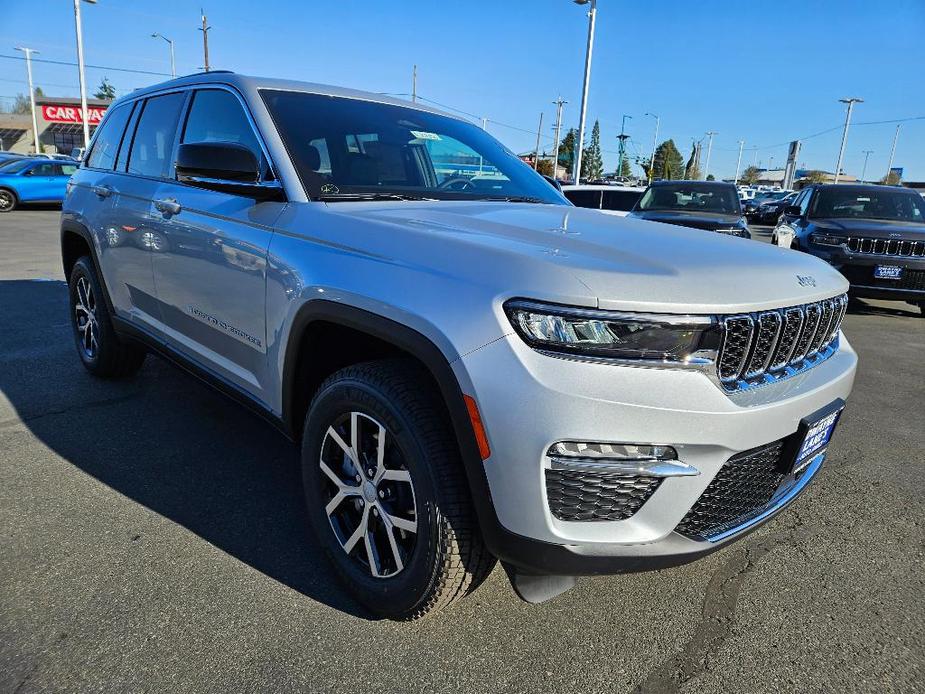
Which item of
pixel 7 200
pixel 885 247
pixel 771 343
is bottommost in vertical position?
→ pixel 7 200

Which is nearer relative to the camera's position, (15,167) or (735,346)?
(735,346)

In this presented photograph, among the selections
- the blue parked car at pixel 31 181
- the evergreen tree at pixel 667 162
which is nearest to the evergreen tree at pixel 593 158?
the evergreen tree at pixel 667 162

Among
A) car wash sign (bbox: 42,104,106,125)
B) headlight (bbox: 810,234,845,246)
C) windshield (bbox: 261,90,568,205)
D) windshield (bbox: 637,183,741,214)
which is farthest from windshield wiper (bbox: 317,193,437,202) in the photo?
car wash sign (bbox: 42,104,106,125)

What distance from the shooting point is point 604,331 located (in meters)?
1.70

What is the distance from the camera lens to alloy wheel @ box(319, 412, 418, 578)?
2.08 metres

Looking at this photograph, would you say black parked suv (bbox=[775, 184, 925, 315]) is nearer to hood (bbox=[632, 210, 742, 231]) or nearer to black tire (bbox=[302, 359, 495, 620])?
hood (bbox=[632, 210, 742, 231])

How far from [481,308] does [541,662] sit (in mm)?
1156

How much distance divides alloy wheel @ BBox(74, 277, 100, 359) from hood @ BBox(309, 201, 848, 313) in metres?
2.84

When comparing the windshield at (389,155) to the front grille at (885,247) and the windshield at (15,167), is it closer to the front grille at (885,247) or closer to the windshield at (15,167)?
the front grille at (885,247)

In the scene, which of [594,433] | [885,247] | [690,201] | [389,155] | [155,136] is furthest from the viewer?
[690,201]

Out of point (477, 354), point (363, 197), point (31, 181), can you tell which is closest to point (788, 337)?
point (477, 354)

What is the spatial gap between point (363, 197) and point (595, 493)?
1494mm

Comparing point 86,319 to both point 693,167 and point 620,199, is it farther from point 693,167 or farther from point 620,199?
point 693,167

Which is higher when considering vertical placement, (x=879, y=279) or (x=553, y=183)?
(x=553, y=183)
